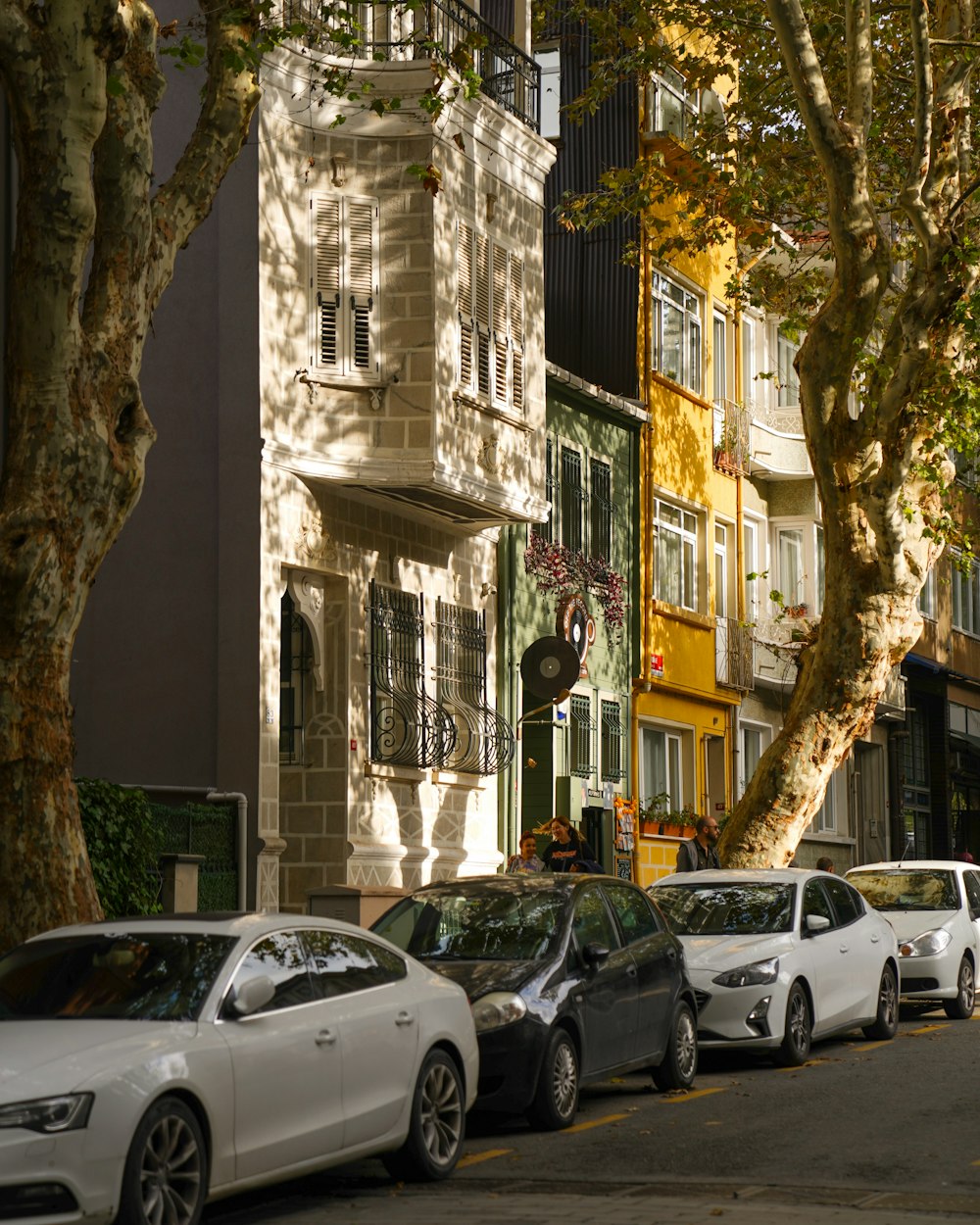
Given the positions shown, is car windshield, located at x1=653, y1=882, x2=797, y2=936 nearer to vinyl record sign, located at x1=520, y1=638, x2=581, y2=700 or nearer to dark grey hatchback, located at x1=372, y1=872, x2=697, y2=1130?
dark grey hatchback, located at x1=372, y1=872, x2=697, y2=1130

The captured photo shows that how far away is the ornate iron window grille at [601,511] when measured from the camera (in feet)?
96.5

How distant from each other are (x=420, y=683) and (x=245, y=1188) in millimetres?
14394

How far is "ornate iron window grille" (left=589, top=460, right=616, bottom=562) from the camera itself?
29.4 metres

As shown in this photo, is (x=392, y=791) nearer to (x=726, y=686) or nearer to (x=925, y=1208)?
(x=726, y=686)

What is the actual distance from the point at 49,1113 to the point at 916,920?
15064mm

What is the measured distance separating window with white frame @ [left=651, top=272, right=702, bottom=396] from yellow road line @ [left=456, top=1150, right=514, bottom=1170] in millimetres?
20368

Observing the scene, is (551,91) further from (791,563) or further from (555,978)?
(555,978)

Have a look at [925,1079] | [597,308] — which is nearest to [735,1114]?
[925,1079]

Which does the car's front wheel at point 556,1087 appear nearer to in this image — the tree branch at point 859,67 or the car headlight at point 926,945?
the car headlight at point 926,945

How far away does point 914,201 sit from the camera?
2127 centimetres

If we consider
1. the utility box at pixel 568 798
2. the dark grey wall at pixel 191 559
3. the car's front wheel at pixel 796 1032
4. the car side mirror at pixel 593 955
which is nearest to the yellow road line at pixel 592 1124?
the car side mirror at pixel 593 955

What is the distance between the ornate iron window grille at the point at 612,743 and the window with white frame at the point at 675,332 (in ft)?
18.0


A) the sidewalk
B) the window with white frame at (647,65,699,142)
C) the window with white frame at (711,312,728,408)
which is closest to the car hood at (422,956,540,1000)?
the sidewalk

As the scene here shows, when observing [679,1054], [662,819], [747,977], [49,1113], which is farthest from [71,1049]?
[662,819]
